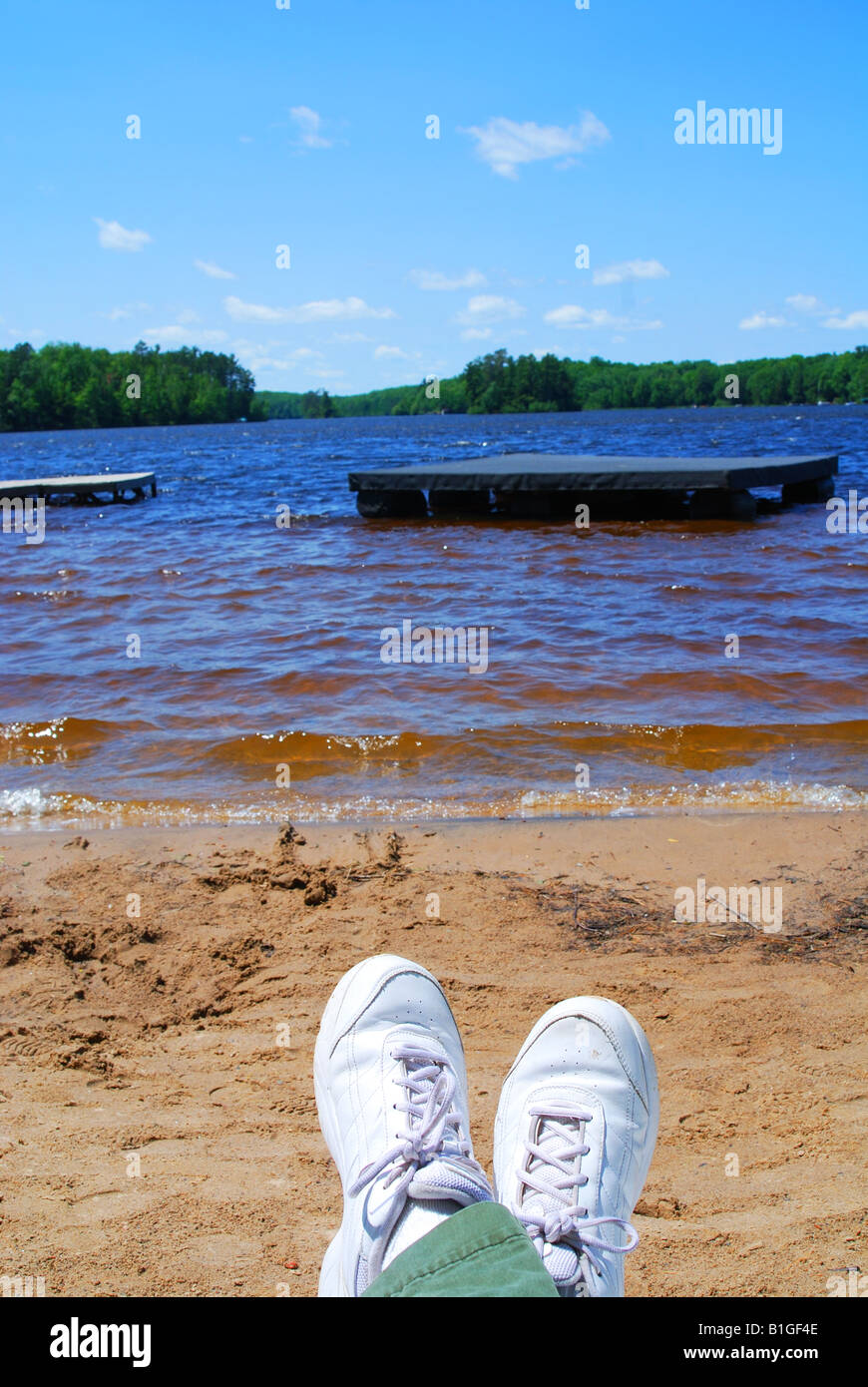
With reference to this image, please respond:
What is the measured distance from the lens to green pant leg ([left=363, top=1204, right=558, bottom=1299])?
1.43m

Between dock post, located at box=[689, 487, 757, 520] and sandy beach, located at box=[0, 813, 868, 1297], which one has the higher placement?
dock post, located at box=[689, 487, 757, 520]

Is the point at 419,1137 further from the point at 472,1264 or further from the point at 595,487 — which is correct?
the point at 595,487

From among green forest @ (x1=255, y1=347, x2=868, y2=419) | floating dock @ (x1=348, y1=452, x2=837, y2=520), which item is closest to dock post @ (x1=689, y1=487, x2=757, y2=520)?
floating dock @ (x1=348, y1=452, x2=837, y2=520)

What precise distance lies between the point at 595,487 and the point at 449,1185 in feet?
49.9

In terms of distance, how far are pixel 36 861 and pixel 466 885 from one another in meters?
1.78

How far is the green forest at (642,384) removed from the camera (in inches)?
4695

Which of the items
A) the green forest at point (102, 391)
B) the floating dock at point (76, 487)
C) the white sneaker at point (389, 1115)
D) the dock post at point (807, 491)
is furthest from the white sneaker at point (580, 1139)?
the green forest at point (102, 391)

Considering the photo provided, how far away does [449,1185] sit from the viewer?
1.78m

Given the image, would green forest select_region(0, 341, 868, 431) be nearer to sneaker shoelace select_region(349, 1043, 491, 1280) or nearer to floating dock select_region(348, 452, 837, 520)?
floating dock select_region(348, 452, 837, 520)

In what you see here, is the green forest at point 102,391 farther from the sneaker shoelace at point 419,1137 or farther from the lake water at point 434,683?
the sneaker shoelace at point 419,1137

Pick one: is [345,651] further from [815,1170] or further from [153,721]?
[815,1170]

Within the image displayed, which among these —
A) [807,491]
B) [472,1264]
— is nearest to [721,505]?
[807,491]

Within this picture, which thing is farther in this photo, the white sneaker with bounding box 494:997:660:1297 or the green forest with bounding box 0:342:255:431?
the green forest with bounding box 0:342:255:431
